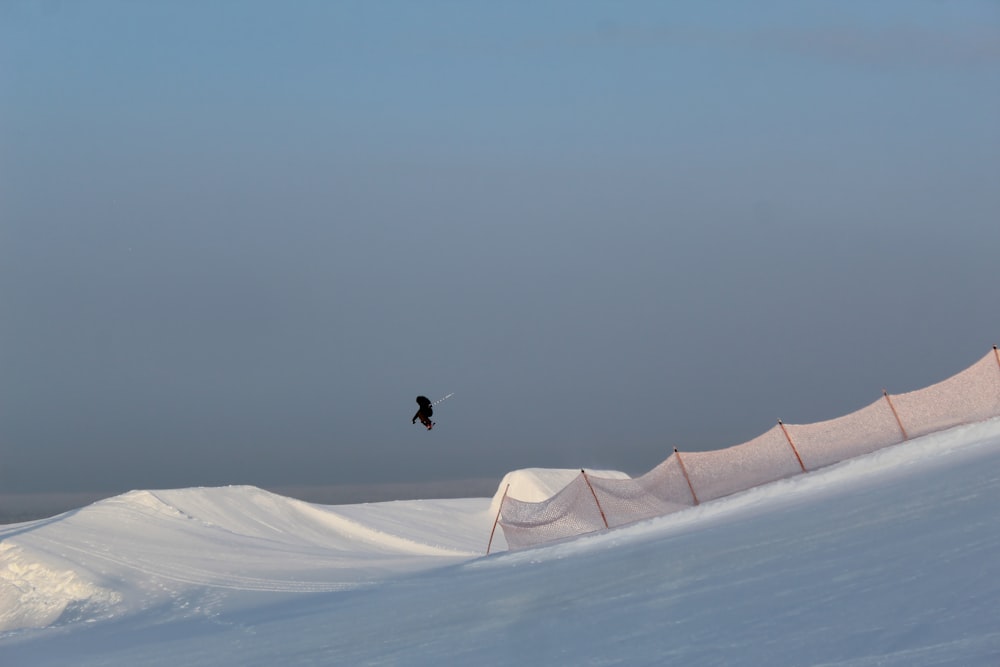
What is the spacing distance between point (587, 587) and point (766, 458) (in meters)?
5.98

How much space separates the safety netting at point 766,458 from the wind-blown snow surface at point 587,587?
83cm

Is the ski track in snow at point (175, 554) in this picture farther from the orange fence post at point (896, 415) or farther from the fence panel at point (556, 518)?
the orange fence post at point (896, 415)

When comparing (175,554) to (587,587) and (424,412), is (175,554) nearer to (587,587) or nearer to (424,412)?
(424,412)

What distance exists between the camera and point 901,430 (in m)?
21.2

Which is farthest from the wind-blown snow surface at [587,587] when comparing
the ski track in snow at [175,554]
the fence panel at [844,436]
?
the fence panel at [844,436]

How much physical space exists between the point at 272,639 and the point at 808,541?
8.50 m

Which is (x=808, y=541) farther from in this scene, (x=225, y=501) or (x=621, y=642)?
(x=225, y=501)

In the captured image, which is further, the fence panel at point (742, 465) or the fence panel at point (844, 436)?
the fence panel at point (742, 465)

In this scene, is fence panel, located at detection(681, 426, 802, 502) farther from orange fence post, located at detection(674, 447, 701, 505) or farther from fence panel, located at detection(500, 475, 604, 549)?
fence panel, located at detection(500, 475, 604, 549)

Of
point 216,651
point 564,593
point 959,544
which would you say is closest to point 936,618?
point 959,544

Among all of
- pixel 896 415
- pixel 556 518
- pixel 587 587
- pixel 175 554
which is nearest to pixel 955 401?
pixel 896 415

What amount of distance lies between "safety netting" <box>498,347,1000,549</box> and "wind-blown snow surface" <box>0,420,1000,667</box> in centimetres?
83

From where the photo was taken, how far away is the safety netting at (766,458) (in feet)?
68.5

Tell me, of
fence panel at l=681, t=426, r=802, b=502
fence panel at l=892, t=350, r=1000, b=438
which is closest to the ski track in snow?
fence panel at l=681, t=426, r=802, b=502
